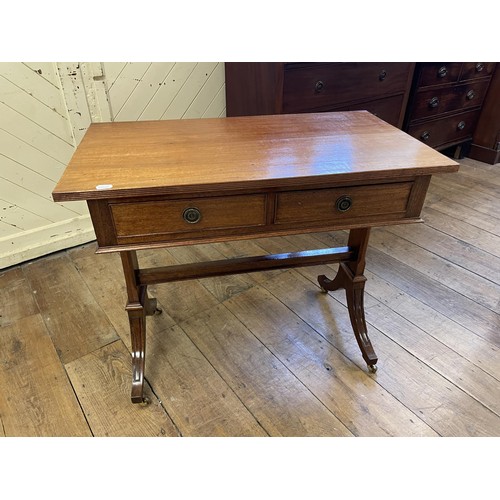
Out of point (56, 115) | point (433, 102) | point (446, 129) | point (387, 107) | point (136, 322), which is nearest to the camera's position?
point (136, 322)

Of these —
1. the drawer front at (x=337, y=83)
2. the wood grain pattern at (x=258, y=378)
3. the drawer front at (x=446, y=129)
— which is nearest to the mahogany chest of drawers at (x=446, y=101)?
the drawer front at (x=446, y=129)

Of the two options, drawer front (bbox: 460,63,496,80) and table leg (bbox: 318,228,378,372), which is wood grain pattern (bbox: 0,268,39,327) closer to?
table leg (bbox: 318,228,378,372)

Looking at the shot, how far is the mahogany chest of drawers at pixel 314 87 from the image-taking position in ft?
5.84

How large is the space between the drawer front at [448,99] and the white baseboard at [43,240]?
2276 mm

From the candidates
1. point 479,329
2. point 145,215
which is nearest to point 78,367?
point 145,215

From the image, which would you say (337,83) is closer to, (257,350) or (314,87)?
(314,87)

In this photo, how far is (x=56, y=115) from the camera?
5.76ft

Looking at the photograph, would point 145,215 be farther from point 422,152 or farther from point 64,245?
point 64,245

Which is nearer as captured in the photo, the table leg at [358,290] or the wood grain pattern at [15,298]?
the table leg at [358,290]

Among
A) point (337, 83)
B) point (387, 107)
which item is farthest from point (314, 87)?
point (387, 107)

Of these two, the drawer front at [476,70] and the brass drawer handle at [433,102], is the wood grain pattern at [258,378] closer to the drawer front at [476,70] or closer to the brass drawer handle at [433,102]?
the brass drawer handle at [433,102]

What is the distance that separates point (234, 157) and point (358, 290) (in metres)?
0.74

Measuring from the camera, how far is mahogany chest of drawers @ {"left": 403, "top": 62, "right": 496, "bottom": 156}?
2512mm

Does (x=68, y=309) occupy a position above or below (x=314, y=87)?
below
